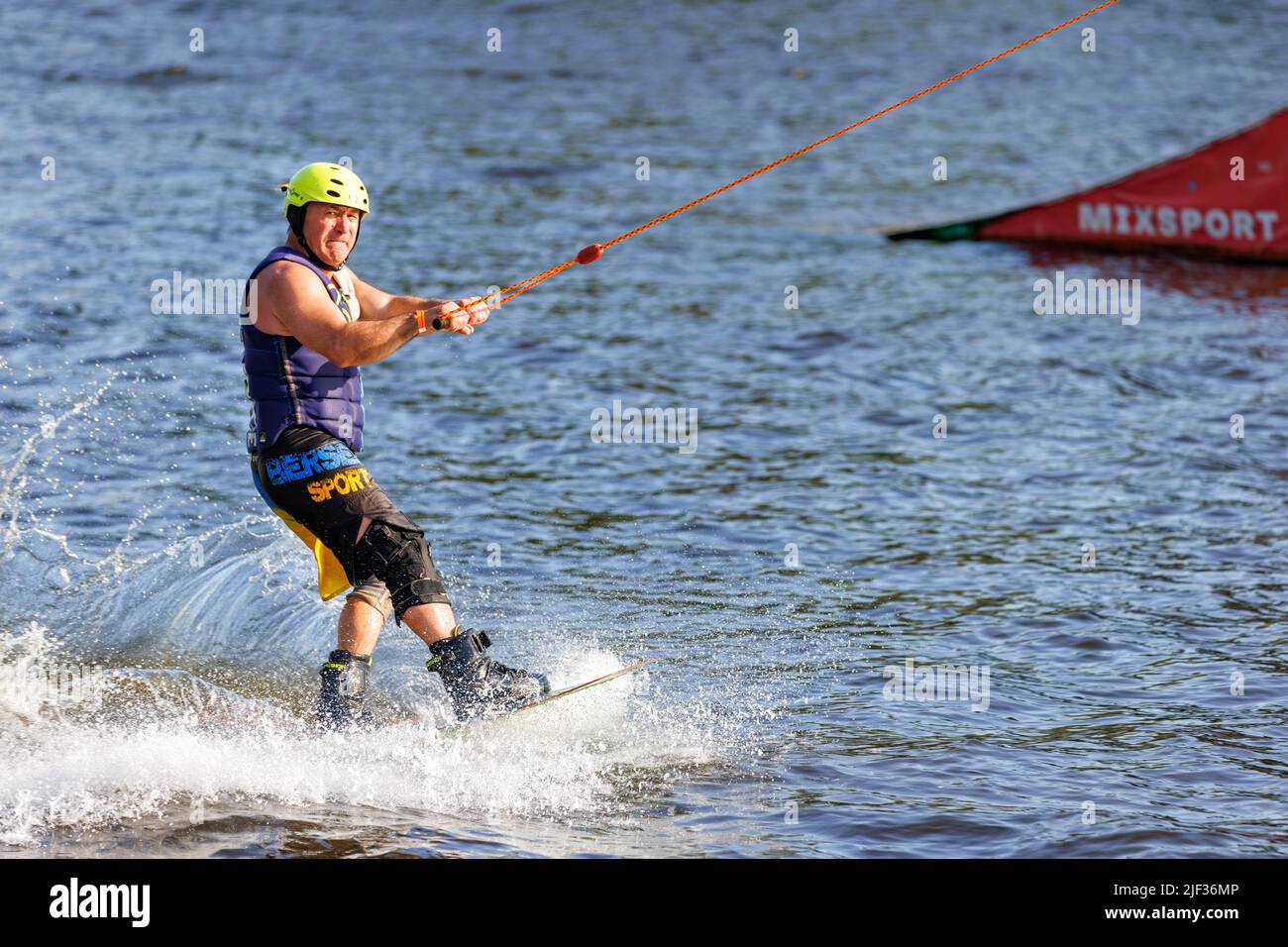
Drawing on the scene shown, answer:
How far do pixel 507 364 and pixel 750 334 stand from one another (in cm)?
213

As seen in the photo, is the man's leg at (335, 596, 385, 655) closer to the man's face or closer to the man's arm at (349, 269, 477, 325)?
the man's arm at (349, 269, 477, 325)

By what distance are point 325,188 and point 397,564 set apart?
1.44 m

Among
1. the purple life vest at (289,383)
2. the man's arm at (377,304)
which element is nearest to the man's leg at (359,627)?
the purple life vest at (289,383)

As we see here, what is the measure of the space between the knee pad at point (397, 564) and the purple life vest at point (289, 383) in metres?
0.44

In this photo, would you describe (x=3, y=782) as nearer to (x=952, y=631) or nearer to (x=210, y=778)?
(x=210, y=778)

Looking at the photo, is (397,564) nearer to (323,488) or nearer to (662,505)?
(323,488)

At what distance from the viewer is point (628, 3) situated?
3062cm

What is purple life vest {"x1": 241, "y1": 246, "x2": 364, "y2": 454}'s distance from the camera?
6535 mm

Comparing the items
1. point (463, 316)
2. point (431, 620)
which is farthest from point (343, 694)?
point (463, 316)

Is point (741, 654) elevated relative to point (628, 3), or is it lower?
lower

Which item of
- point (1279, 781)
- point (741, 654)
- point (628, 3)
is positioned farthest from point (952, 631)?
point (628, 3)

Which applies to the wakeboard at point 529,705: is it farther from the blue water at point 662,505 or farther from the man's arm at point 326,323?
the man's arm at point 326,323

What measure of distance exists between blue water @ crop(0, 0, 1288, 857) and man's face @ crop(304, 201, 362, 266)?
188 centimetres

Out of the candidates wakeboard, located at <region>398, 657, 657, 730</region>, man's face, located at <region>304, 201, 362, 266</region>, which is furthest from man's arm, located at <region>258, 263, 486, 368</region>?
wakeboard, located at <region>398, 657, 657, 730</region>
